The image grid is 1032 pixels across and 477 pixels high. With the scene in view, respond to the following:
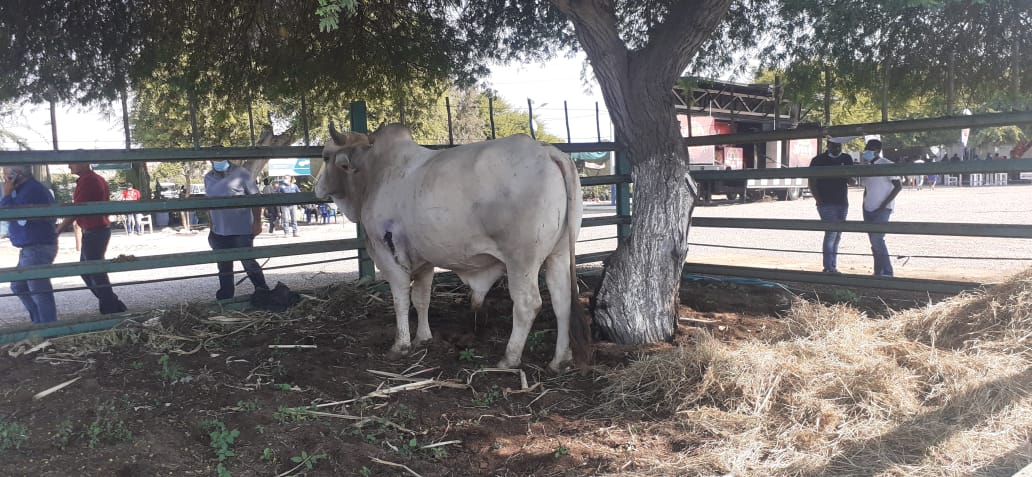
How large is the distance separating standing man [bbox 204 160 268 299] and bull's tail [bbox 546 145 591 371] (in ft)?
13.2

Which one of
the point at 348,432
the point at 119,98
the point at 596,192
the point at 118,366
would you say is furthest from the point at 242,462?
the point at 596,192

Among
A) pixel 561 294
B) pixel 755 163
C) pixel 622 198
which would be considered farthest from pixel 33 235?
pixel 755 163

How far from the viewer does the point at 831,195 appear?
858cm

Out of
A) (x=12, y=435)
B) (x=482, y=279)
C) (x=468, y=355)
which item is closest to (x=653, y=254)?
(x=482, y=279)

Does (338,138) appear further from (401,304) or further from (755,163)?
(755,163)

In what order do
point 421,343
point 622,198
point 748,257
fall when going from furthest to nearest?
point 748,257 < point 622,198 < point 421,343

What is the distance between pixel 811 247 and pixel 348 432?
11.2 m

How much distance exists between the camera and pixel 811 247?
1294cm

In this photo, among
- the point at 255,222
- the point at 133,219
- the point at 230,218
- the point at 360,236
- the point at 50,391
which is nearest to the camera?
the point at 50,391

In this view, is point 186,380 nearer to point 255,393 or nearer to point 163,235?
point 255,393

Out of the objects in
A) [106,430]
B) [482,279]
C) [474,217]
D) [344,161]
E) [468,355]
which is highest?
[344,161]

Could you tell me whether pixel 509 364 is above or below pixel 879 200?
below

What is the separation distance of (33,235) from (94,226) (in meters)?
0.71

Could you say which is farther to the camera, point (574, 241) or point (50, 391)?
point (574, 241)
